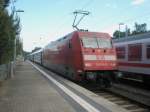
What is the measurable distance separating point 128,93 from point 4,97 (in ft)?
24.2

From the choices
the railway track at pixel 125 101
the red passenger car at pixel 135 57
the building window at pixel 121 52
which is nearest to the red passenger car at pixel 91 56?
the railway track at pixel 125 101

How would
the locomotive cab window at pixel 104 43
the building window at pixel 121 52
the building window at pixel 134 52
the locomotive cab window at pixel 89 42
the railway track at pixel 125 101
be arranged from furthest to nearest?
the building window at pixel 121 52, the building window at pixel 134 52, the locomotive cab window at pixel 104 43, the locomotive cab window at pixel 89 42, the railway track at pixel 125 101

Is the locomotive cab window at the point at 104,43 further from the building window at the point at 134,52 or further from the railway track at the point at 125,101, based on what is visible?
the railway track at the point at 125,101

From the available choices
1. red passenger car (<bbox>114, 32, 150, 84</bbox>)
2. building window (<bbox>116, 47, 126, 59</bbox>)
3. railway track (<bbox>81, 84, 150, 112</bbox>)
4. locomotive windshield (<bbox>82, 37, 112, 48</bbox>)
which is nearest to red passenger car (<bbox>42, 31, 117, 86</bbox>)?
locomotive windshield (<bbox>82, 37, 112, 48</bbox>)

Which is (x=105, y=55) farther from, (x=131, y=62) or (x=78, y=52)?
(x=131, y=62)

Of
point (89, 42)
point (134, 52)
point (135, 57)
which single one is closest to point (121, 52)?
point (134, 52)

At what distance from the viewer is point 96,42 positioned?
19734 millimetres

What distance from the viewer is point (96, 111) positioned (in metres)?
9.67

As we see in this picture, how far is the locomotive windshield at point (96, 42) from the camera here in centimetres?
1939

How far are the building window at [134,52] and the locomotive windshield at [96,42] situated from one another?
1776mm

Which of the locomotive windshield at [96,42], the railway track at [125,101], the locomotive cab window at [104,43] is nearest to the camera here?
the railway track at [125,101]

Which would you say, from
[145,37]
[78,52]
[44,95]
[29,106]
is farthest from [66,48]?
[29,106]

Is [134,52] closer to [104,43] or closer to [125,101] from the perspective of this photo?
[104,43]

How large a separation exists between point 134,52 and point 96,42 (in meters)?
2.84
